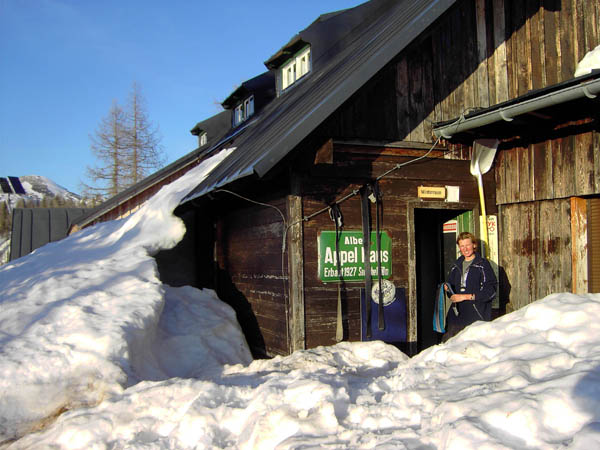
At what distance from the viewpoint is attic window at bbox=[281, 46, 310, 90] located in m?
11.6

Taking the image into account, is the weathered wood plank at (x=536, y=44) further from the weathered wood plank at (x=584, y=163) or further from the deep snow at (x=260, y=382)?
the deep snow at (x=260, y=382)

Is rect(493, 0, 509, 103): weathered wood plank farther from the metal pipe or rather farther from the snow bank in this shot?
the snow bank

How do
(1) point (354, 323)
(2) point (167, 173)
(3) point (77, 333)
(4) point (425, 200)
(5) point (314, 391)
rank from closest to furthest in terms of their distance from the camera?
1. (5) point (314, 391)
2. (3) point (77, 333)
3. (1) point (354, 323)
4. (4) point (425, 200)
5. (2) point (167, 173)

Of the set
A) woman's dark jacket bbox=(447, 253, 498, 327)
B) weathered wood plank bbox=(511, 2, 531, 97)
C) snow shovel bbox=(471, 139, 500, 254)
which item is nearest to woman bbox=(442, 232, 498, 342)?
woman's dark jacket bbox=(447, 253, 498, 327)

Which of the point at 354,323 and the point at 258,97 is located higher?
the point at 258,97

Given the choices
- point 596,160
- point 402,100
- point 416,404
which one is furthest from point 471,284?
point 416,404

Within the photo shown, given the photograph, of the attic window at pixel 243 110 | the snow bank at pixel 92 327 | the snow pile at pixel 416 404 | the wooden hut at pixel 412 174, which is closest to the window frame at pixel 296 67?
the attic window at pixel 243 110

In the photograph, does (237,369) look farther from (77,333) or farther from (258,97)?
(258,97)

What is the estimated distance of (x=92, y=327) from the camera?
4.77 meters

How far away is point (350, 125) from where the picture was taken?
254 inches

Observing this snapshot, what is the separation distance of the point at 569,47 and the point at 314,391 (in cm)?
552

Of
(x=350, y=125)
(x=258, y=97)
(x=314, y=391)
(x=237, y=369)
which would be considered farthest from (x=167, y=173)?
(x=314, y=391)

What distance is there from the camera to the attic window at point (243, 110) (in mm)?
14719

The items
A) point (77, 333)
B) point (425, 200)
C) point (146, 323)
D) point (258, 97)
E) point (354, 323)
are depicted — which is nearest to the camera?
point (77, 333)
